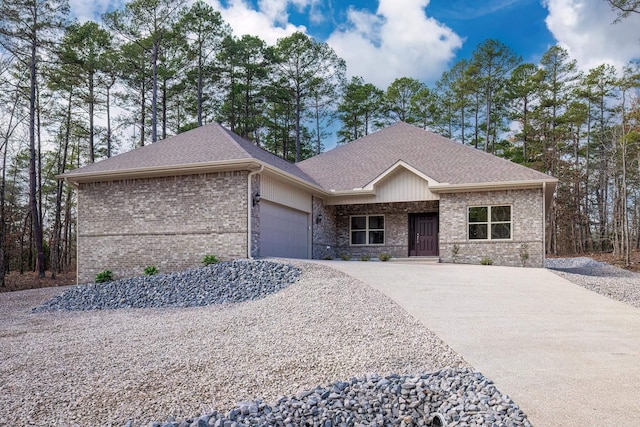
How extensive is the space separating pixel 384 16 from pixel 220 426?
45.1 feet

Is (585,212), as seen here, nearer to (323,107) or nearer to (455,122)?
(455,122)

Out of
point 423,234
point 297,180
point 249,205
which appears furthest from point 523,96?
point 249,205

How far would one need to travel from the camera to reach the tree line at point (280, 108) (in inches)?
838

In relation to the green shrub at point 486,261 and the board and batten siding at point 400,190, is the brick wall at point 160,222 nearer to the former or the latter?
the board and batten siding at point 400,190

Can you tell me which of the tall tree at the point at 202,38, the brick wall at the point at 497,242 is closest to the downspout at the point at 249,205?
the brick wall at the point at 497,242

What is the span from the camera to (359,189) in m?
15.8

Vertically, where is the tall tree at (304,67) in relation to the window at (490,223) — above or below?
above

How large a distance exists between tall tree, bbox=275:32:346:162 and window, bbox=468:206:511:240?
13765 millimetres

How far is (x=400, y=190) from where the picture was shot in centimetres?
1580

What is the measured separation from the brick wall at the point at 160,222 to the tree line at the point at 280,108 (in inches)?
251

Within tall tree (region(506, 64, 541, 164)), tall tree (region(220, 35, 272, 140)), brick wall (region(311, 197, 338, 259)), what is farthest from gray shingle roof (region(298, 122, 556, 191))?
tall tree (region(506, 64, 541, 164))

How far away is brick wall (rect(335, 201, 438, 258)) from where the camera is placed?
1645 centimetres

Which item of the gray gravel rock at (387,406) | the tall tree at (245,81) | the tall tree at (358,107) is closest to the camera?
the gray gravel rock at (387,406)

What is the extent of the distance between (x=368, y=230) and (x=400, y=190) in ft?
6.82
